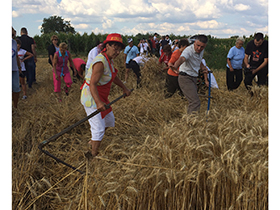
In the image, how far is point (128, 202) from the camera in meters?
1.83

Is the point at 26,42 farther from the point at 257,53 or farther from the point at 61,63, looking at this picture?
the point at 257,53

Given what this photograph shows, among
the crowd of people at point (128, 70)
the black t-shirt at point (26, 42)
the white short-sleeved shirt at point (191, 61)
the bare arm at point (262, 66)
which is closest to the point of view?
the crowd of people at point (128, 70)

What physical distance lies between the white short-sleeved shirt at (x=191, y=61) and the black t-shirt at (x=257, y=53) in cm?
202

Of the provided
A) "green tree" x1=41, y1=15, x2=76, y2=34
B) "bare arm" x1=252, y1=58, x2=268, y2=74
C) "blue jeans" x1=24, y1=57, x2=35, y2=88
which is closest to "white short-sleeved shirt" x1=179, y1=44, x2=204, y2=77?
"bare arm" x1=252, y1=58, x2=268, y2=74

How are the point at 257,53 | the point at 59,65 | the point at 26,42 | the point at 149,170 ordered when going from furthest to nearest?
the point at 26,42
the point at 59,65
the point at 257,53
the point at 149,170

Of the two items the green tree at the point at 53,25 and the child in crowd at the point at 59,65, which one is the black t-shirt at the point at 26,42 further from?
the green tree at the point at 53,25

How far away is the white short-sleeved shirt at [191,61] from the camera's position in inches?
158

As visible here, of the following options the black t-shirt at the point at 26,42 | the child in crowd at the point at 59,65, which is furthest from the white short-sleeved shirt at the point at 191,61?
the black t-shirt at the point at 26,42

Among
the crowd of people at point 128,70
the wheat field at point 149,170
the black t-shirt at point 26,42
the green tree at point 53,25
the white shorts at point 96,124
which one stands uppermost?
the green tree at point 53,25

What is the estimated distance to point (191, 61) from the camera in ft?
13.5

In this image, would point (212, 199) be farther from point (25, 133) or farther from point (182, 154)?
point (25, 133)

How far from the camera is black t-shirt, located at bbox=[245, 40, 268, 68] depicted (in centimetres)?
535

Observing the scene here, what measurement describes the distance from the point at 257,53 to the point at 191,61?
2228mm

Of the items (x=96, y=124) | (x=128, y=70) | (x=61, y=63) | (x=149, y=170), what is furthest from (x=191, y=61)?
(x=128, y=70)
